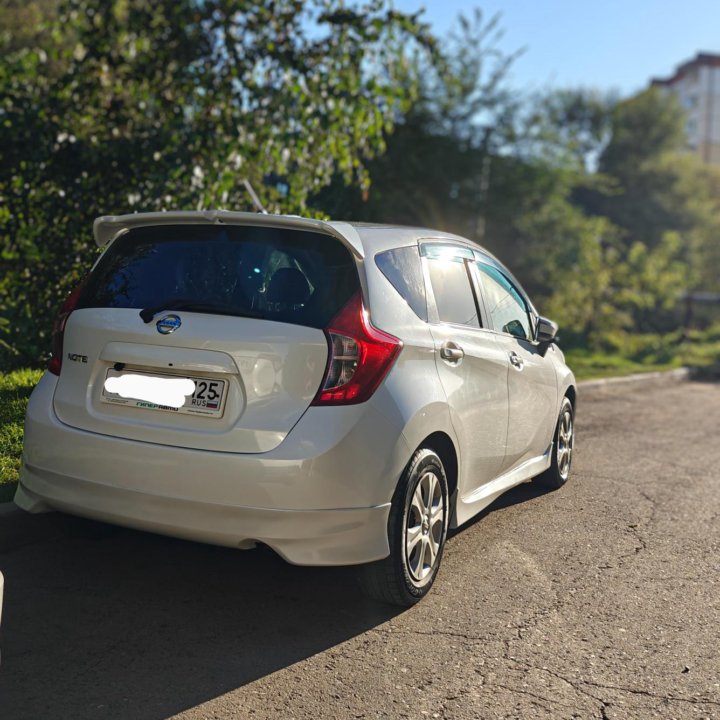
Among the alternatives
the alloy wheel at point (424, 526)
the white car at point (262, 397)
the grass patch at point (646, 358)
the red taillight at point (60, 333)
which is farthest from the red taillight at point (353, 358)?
the grass patch at point (646, 358)

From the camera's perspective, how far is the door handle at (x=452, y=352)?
14.6ft

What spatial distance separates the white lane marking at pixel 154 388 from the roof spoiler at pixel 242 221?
2.49 feet

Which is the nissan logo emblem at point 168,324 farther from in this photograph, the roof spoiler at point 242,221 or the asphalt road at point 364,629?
the asphalt road at point 364,629

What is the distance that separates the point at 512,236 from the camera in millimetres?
21969

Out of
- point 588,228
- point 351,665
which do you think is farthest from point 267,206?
point 588,228

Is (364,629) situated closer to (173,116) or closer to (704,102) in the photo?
(173,116)

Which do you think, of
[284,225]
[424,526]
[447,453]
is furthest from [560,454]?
[284,225]

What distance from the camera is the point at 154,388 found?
3914mm

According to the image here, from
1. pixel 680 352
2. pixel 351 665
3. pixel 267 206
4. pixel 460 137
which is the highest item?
pixel 460 137

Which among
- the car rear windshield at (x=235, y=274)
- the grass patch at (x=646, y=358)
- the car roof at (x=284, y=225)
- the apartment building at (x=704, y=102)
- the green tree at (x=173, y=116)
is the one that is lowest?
the grass patch at (x=646, y=358)

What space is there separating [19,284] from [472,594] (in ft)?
19.4

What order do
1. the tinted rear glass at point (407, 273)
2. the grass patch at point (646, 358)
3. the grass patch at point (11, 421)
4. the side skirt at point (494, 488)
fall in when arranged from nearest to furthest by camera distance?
the tinted rear glass at point (407, 273), the side skirt at point (494, 488), the grass patch at point (11, 421), the grass patch at point (646, 358)

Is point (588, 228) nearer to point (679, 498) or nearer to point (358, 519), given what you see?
point (679, 498)

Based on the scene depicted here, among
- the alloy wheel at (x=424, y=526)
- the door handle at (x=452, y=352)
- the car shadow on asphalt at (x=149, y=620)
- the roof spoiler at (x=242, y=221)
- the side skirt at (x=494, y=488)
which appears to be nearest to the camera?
the car shadow on asphalt at (x=149, y=620)
